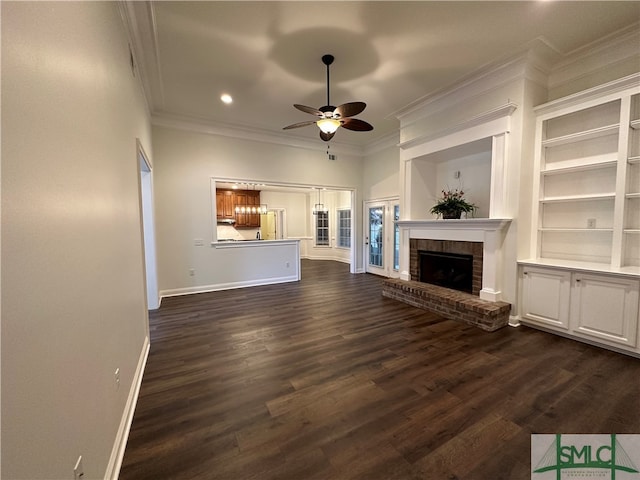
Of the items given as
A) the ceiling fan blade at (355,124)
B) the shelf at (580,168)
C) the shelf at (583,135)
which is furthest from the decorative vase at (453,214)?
the ceiling fan blade at (355,124)

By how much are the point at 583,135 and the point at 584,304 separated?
2.07 m

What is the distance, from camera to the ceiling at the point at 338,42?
8.74 feet

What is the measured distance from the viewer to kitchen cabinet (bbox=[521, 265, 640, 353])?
282 centimetres

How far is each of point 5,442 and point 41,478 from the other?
0.29 metres

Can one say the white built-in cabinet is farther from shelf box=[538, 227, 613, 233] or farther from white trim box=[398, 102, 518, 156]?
white trim box=[398, 102, 518, 156]

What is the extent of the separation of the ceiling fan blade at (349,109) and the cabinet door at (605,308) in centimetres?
323

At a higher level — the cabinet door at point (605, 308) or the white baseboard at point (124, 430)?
the cabinet door at point (605, 308)

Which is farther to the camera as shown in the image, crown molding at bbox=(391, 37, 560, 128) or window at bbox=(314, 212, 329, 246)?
window at bbox=(314, 212, 329, 246)

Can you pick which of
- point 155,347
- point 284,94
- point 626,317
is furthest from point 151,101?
point 626,317

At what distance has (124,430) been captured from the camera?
5.93 feet

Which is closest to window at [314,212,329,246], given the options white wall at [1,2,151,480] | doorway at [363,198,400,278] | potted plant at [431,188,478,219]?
doorway at [363,198,400,278]

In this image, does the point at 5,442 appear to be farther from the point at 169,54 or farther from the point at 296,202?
the point at 296,202

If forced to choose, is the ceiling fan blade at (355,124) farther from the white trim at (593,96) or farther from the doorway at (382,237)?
the doorway at (382,237)

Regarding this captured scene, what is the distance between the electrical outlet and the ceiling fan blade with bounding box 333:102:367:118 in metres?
3.51
